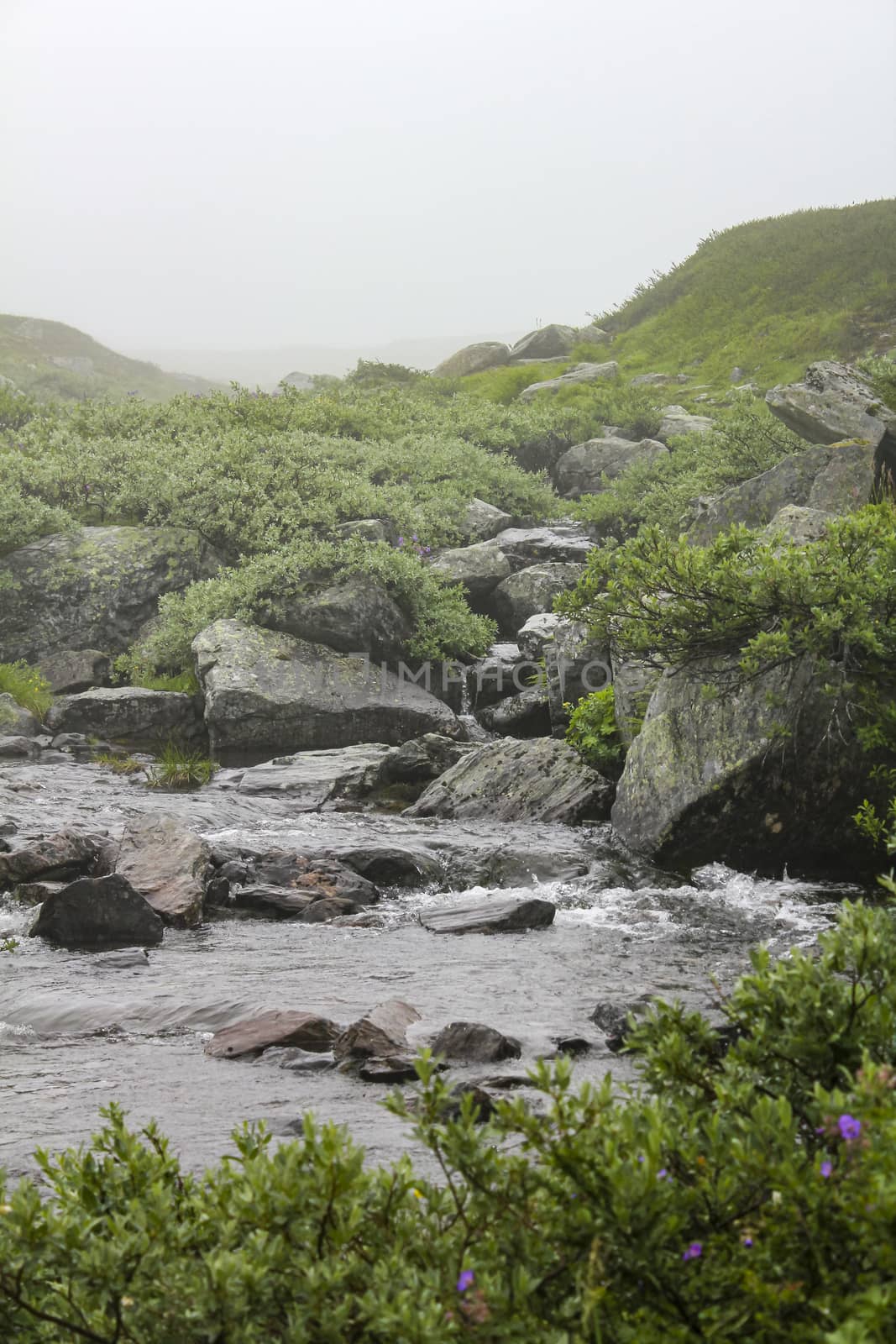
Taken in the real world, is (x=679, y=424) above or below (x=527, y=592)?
above

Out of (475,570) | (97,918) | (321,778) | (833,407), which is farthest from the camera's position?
(475,570)

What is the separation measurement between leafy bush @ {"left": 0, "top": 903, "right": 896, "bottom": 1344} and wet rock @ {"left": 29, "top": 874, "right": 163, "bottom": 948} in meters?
6.59

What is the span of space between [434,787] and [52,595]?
38.2 feet

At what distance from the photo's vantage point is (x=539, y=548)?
82.9 ft

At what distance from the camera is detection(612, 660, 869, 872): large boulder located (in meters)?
10.1

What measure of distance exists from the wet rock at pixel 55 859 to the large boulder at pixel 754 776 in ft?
20.1

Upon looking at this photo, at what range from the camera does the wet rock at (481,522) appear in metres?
27.2

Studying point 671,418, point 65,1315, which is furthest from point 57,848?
point 671,418

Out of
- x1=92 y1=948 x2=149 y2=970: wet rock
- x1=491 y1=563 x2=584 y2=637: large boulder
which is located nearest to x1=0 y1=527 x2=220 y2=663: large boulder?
x1=491 y1=563 x2=584 y2=637: large boulder

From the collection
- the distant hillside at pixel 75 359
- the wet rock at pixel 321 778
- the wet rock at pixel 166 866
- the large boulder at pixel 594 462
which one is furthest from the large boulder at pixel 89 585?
the distant hillside at pixel 75 359

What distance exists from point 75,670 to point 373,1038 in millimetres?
16459

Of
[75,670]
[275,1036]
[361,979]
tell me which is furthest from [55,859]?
[75,670]

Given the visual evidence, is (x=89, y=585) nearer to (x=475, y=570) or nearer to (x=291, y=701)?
(x=291, y=701)

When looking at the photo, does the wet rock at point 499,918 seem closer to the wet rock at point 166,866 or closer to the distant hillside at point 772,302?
the wet rock at point 166,866
